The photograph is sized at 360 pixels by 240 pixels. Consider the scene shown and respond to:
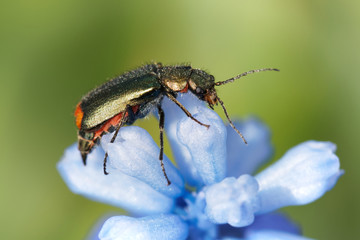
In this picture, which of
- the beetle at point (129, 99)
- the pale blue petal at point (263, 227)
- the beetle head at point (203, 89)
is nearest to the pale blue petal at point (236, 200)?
the pale blue petal at point (263, 227)

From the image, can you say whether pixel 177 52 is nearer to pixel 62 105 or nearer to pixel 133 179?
pixel 62 105

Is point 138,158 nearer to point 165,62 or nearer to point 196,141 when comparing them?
point 196,141

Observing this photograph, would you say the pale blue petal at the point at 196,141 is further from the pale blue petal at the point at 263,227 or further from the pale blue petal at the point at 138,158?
the pale blue petal at the point at 263,227

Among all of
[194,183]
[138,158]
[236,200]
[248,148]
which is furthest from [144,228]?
[248,148]

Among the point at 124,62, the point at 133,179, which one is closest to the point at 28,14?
the point at 124,62

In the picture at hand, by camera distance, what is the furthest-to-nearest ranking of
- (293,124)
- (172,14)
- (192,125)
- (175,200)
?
1. (172,14)
2. (293,124)
3. (175,200)
4. (192,125)
